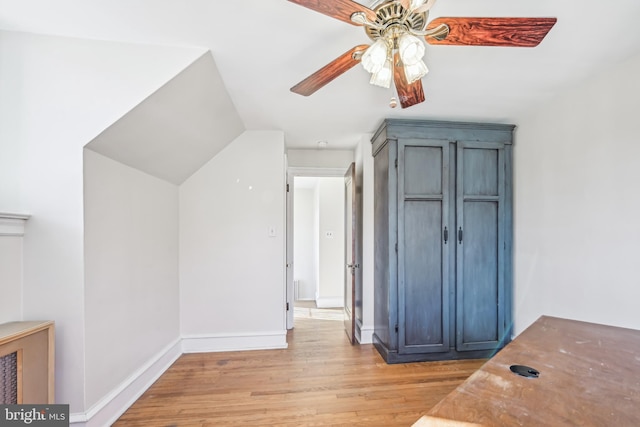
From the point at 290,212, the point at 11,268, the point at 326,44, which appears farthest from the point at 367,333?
the point at 11,268

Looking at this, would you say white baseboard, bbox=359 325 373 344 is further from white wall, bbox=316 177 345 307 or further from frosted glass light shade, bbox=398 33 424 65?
frosted glass light shade, bbox=398 33 424 65

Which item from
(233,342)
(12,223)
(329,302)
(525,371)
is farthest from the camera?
(329,302)

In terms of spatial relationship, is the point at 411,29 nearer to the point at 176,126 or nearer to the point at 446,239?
the point at 176,126

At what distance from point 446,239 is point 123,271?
8.57 ft

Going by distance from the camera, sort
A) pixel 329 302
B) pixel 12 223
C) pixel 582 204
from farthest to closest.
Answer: pixel 329 302, pixel 582 204, pixel 12 223

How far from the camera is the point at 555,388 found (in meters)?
0.94

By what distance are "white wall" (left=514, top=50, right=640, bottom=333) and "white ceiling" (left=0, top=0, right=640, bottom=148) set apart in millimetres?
213

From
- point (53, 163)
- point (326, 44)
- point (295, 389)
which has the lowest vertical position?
point (295, 389)

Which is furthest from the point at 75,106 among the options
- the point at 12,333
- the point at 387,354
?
the point at 387,354

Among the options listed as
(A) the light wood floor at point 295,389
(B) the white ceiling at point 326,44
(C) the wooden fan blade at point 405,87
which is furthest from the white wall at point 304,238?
(C) the wooden fan blade at point 405,87

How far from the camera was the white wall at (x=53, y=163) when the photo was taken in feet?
5.14

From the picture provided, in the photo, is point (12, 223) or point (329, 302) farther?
point (329, 302)

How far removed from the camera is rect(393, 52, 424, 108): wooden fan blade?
1382mm

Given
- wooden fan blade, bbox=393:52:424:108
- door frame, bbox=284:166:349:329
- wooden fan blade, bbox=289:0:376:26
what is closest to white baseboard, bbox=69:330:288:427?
door frame, bbox=284:166:349:329
